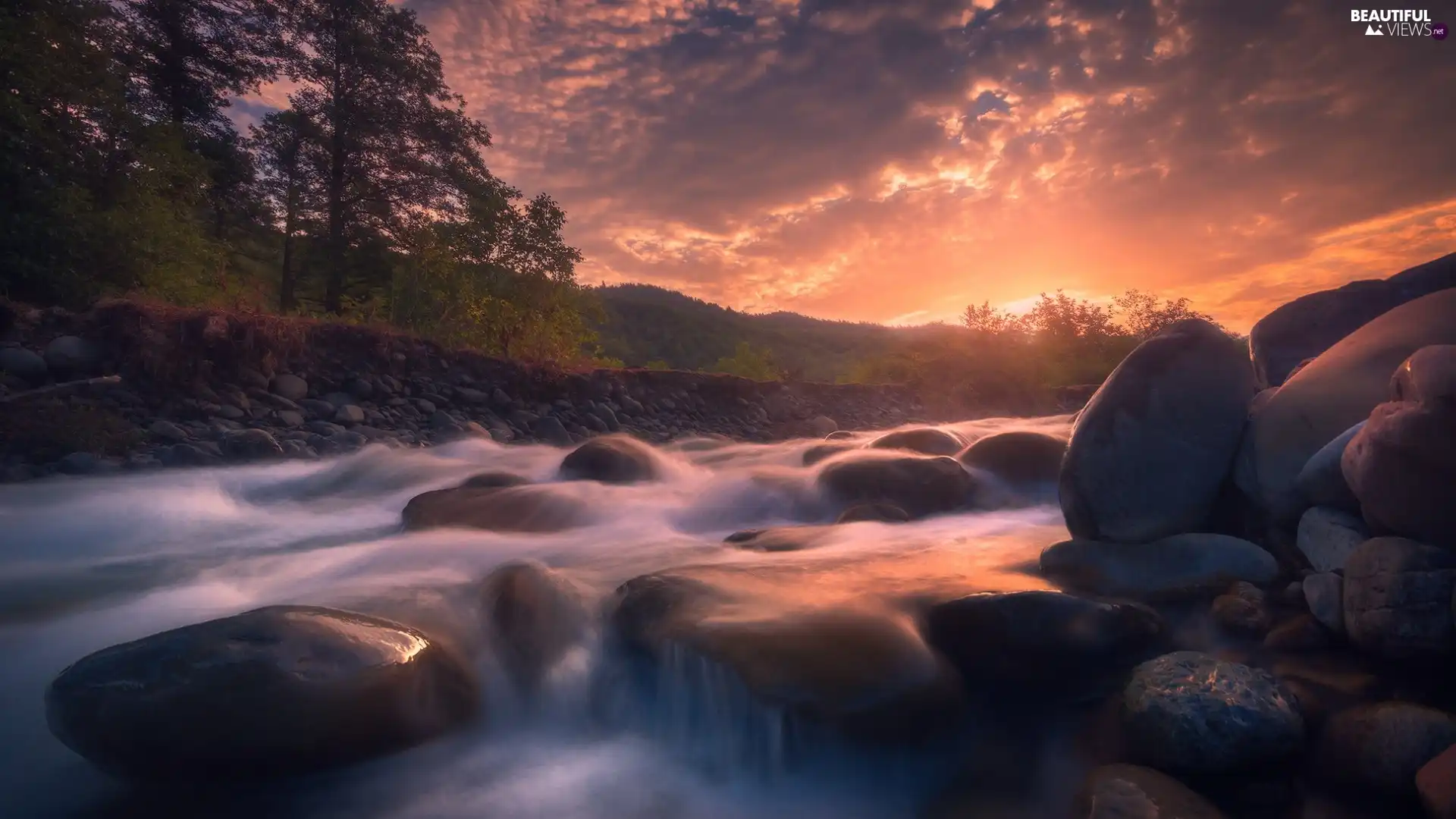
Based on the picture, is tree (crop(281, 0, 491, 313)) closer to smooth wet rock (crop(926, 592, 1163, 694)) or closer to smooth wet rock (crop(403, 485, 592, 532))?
smooth wet rock (crop(403, 485, 592, 532))

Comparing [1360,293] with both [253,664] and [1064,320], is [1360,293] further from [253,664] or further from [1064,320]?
[1064,320]

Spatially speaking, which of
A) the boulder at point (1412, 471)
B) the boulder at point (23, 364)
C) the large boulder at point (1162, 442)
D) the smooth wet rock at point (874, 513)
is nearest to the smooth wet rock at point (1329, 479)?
the boulder at point (1412, 471)

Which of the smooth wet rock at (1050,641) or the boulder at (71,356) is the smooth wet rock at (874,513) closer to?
the smooth wet rock at (1050,641)

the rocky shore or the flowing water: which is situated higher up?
the rocky shore

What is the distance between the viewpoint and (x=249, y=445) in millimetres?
7512

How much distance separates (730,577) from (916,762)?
143 cm

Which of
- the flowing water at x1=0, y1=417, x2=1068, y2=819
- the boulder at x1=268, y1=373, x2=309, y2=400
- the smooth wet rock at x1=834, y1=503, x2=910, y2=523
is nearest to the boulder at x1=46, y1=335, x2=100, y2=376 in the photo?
the boulder at x1=268, y1=373, x2=309, y2=400

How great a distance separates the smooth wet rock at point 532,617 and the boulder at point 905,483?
9.88 ft

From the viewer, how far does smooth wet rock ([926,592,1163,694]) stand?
2711 mm

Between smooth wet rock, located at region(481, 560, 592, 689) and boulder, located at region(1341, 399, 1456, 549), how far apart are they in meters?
3.35

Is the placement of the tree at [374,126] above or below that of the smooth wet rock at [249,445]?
above

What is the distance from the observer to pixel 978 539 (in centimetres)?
457

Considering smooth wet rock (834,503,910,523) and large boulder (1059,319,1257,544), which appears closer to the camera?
large boulder (1059,319,1257,544)

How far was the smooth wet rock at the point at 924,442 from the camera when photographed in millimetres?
7801
